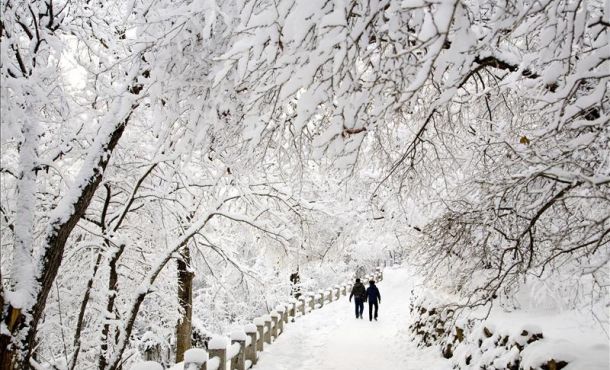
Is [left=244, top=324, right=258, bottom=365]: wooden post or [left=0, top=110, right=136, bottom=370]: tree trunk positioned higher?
[left=0, top=110, right=136, bottom=370]: tree trunk

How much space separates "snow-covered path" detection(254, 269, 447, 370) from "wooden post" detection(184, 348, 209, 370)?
3779 mm

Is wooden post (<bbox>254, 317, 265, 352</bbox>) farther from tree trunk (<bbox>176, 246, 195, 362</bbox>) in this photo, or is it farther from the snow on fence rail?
tree trunk (<bbox>176, 246, 195, 362</bbox>)

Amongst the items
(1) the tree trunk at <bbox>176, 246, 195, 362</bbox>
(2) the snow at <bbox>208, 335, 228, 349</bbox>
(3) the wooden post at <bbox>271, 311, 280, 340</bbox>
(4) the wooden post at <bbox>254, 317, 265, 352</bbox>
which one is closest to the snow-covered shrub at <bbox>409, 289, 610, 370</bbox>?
(2) the snow at <bbox>208, 335, 228, 349</bbox>

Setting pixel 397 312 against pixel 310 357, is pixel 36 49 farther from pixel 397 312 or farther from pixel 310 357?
pixel 397 312

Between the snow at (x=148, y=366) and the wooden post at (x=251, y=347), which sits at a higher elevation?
the snow at (x=148, y=366)

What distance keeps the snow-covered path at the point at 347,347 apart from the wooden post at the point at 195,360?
3.78 meters

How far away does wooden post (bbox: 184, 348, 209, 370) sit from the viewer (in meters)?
4.70

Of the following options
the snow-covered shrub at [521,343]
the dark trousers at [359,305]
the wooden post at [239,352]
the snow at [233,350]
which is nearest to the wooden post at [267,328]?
the wooden post at [239,352]

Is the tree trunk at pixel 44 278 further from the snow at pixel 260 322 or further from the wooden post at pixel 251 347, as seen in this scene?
the snow at pixel 260 322

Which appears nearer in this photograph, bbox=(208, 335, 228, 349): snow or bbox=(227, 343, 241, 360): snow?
bbox=(208, 335, 228, 349): snow

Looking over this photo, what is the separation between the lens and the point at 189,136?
2980mm

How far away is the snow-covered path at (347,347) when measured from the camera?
8.70m

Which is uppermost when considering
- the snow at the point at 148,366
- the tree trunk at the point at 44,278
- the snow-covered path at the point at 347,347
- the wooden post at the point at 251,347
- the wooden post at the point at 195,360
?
the tree trunk at the point at 44,278

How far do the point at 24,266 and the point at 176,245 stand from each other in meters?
2.40
